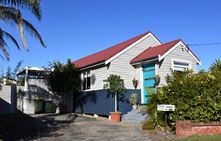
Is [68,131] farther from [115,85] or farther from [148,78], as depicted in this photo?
[148,78]

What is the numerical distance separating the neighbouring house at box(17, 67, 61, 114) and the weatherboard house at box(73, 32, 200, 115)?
4539 millimetres

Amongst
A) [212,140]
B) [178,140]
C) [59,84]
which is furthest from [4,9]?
[59,84]

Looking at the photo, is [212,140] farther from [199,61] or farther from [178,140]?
[199,61]

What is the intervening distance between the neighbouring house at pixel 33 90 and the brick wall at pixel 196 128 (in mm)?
14873

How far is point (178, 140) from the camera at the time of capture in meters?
13.6

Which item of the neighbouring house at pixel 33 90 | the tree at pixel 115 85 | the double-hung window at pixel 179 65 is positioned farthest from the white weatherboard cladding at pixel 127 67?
the neighbouring house at pixel 33 90

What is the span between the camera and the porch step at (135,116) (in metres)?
19.9

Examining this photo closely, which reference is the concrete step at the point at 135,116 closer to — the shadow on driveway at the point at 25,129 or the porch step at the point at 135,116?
the porch step at the point at 135,116

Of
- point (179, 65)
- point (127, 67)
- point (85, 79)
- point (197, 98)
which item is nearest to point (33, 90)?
point (85, 79)

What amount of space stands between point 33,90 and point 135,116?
1042 cm

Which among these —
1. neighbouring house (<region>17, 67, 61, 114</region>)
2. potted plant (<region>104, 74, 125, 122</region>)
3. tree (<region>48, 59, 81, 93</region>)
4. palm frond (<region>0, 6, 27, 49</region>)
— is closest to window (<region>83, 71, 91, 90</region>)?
tree (<region>48, 59, 81, 93</region>)

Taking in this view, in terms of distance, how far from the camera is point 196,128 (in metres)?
15.1

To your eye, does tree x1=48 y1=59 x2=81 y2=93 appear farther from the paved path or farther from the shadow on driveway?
the paved path

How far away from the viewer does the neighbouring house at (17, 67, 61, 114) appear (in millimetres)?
27391
